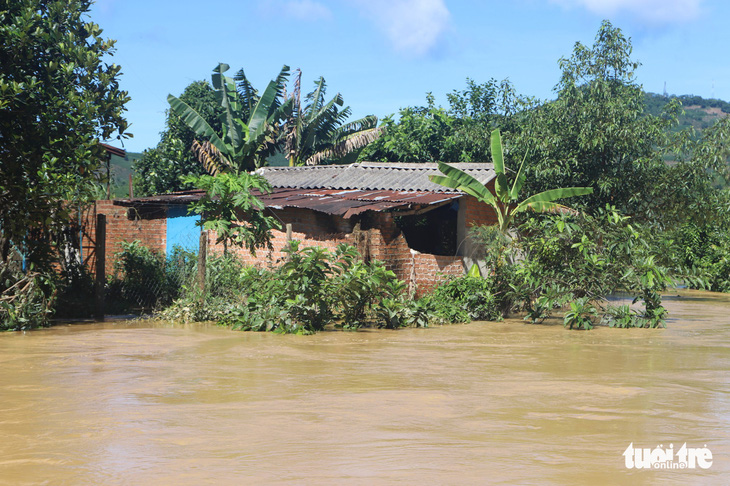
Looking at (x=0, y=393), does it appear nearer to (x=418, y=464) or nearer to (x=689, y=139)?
(x=418, y=464)

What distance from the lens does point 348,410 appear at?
18.4 feet

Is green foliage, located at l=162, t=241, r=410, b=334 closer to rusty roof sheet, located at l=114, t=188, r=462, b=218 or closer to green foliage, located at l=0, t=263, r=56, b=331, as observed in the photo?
rusty roof sheet, located at l=114, t=188, r=462, b=218

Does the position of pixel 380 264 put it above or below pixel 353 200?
below

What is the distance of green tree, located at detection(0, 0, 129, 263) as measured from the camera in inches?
402

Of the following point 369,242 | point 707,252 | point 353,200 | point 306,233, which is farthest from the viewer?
point 707,252

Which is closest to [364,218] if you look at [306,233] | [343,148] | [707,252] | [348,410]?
[306,233]

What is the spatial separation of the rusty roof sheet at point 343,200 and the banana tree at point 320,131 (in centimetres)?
817

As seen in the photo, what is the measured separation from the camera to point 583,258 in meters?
12.5

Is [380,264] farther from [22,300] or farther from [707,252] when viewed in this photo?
[707,252]

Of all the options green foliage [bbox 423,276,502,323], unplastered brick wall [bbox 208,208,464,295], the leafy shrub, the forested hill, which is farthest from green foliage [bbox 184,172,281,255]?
the forested hill

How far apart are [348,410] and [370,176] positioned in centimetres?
1344

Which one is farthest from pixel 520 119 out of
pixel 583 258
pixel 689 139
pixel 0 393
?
pixel 0 393

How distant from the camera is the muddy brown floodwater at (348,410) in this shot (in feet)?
13.5

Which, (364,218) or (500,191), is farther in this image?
(500,191)
